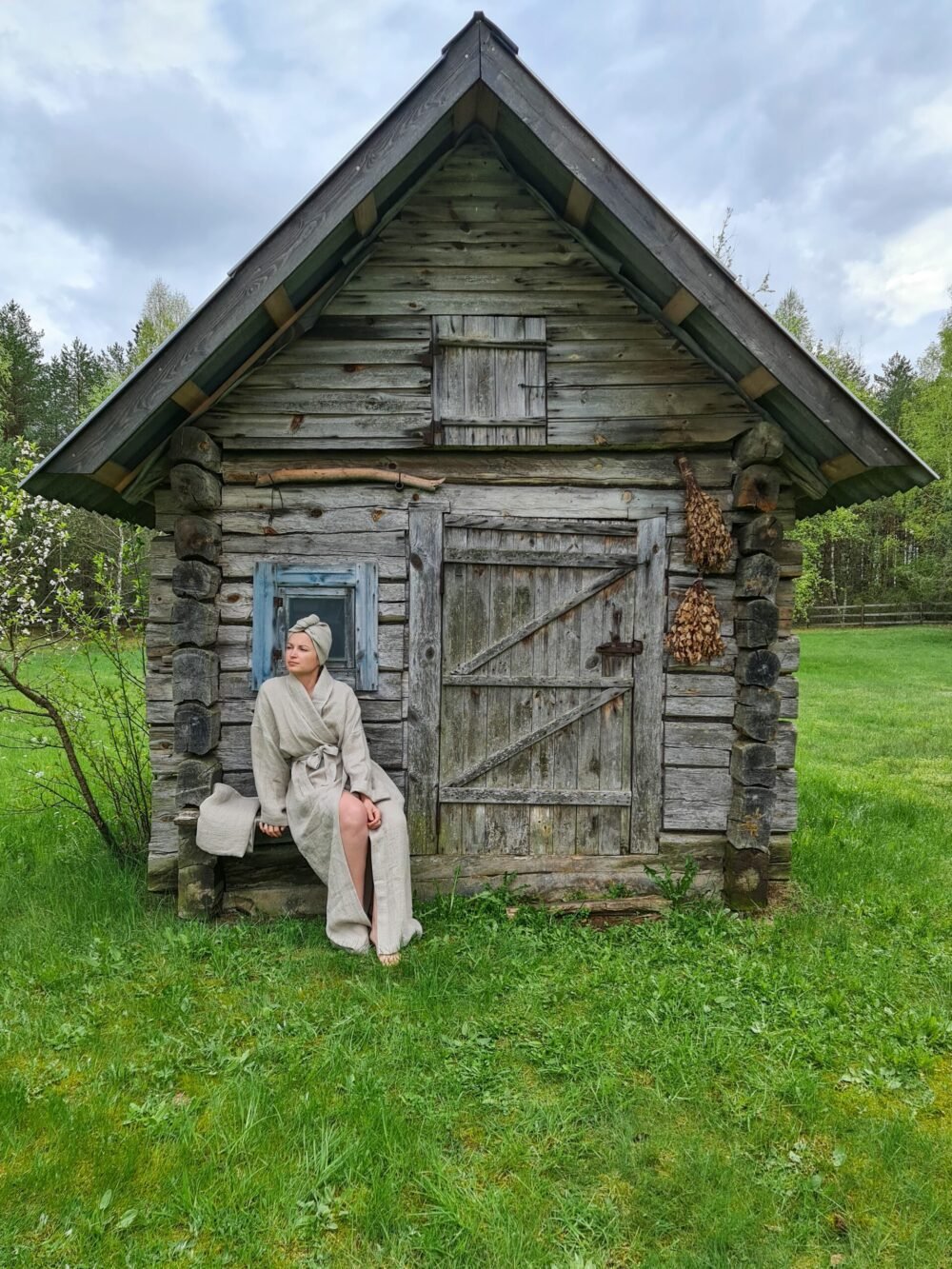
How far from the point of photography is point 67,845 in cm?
555

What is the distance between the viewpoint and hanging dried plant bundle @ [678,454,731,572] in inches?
175

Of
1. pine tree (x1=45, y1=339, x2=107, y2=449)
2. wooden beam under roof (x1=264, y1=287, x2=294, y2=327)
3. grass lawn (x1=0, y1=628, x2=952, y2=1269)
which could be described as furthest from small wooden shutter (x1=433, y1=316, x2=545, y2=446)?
pine tree (x1=45, y1=339, x2=107, y2=449)

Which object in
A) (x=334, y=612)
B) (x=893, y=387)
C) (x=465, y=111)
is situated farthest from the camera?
(x=893, y=387)

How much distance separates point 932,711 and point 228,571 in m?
12.8

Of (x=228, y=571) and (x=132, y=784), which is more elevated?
(x=228, y=571)

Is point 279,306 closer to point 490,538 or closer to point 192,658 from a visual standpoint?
point 490,538

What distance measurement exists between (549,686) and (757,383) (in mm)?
2279

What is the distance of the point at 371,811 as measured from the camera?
A: 4.04 m

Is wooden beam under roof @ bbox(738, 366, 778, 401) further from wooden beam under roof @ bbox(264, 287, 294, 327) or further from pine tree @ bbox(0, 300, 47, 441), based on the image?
pine tree @ bbox(0, 300, 47, 441)

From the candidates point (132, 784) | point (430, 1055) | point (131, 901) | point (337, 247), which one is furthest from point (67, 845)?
point (337, 247)

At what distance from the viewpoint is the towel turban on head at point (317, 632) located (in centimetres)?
411

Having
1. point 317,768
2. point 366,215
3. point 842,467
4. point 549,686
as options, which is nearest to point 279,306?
point 366,215

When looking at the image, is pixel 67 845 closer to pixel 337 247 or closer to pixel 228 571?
pixel 228 571

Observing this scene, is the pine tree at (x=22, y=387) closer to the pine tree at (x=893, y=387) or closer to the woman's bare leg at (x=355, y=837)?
the woman's bare leg at (x=355, y=837)
